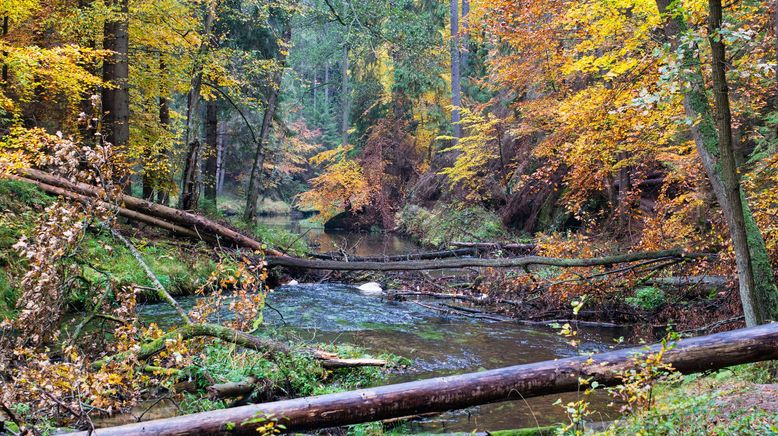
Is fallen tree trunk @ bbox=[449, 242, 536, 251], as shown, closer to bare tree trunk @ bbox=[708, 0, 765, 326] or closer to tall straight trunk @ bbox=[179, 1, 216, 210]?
tall straight trunk @ bbox=[179, 1, 216, 210]

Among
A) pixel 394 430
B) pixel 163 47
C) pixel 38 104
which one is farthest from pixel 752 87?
pixel 38 104

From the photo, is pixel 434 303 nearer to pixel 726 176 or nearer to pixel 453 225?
pixel 726 176

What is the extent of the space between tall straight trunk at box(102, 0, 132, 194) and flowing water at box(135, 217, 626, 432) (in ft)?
16.4

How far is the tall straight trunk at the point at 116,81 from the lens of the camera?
12172 millimetres

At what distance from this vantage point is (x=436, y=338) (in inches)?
327

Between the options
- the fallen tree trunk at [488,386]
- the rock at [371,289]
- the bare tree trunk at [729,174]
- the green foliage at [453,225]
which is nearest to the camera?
the fallen tree trunk at [488,386]

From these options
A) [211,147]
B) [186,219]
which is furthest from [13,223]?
[211,147]

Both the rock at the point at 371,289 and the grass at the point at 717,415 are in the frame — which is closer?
the grass at the point at 717,415

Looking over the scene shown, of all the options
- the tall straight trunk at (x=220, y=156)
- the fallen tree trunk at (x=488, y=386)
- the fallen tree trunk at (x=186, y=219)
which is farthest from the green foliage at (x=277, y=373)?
the tall straight trunk at (x=220, y=156)

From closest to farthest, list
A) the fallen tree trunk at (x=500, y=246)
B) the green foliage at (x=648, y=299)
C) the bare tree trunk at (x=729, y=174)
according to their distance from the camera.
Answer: the bare tree trunk at (x=729, y=174)
the green foliage at (x=648, y=299)
the fallen tree trunk at (x=500, y=246)

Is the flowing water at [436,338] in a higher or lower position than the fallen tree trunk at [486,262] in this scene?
lower

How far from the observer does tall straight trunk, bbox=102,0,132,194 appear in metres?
12.2

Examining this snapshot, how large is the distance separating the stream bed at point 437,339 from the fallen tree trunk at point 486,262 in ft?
2.75

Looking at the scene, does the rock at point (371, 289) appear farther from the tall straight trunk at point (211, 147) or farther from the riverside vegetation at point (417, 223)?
the tall straight trunk at point (211, 147)
